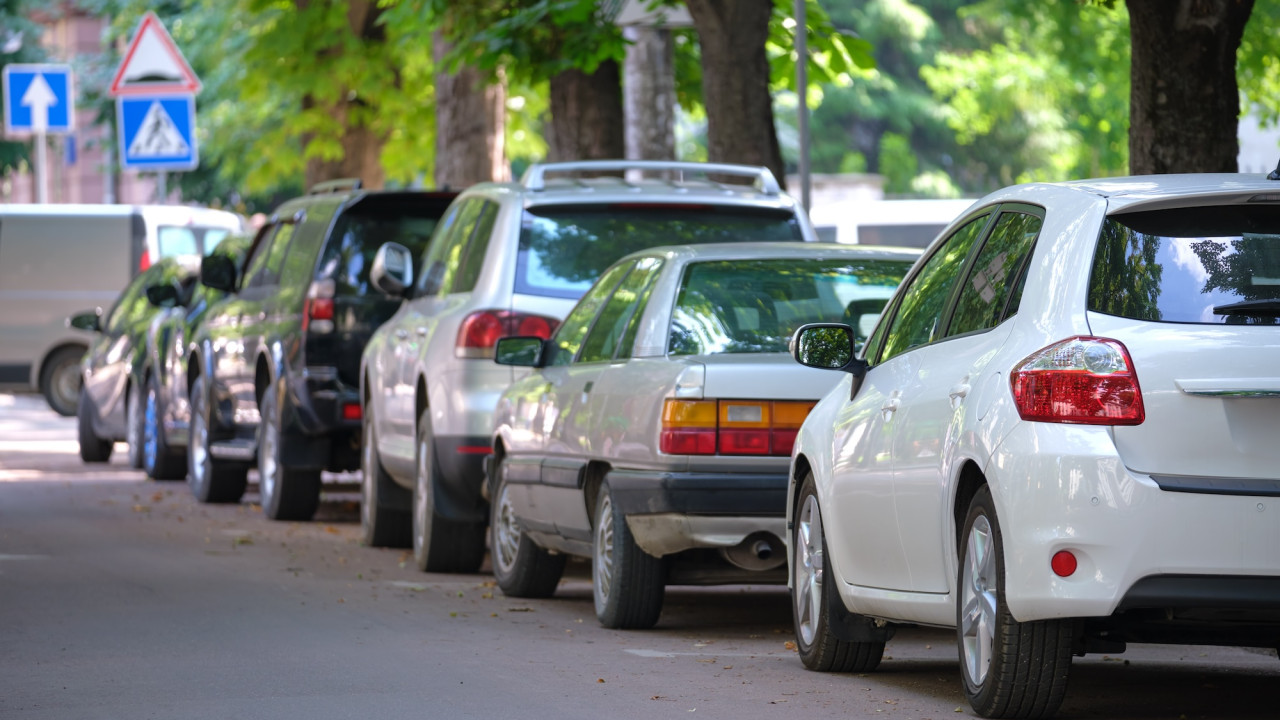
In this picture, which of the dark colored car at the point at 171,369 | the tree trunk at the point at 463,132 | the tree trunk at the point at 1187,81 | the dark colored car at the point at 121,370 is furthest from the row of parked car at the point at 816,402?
the tree trunk at the point at 463,132

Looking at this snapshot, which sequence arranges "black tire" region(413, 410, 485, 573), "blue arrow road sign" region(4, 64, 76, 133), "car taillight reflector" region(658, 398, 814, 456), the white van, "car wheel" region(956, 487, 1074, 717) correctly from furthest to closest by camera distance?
1. "blue arrow road sign" region(4, 64, 76, 133)
2. the white van
3. "black tire" region(413, 410, 485, 573)
4. "car taillight reflector" region(658, 398, 814, 456)
5. "car wheel" region(956, 487, 1074, 717)

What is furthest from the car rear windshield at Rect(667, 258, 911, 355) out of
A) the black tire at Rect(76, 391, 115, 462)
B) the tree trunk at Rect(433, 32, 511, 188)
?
the black tire at Rect(76, 391, 115, 462)

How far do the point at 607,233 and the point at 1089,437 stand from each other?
565 centimetres

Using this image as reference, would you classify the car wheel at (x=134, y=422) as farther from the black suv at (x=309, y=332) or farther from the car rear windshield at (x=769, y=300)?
the car rear windshield at (x=769, y=300)

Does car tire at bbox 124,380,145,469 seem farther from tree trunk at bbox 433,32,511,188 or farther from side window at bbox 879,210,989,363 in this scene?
side window at bbox 879,210,989,363

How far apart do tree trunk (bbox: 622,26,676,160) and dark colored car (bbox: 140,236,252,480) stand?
3.31 meters

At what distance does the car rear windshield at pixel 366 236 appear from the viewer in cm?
1452

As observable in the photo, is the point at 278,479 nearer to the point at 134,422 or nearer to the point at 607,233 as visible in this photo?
the point at 607,233

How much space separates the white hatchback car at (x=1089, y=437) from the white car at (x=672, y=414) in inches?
59.7

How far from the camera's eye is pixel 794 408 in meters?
8.82

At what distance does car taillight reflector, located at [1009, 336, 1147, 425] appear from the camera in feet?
19.7

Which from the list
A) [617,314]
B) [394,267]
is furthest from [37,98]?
[617,314]

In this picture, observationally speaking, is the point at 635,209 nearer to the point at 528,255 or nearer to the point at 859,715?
the point at 528,255

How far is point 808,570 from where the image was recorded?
8125 mm
